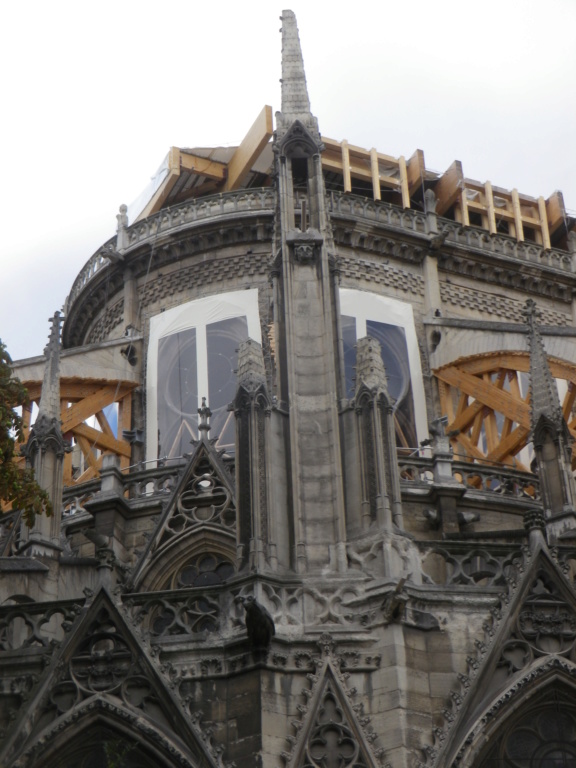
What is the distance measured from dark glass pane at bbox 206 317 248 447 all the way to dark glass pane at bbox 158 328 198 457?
38 centimetres

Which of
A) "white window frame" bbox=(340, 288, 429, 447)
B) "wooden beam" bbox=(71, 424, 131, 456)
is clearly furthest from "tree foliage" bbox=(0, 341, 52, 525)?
"white window frame" bbox=(340, 288, 429, 447)

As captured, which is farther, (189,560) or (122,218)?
(122,218)

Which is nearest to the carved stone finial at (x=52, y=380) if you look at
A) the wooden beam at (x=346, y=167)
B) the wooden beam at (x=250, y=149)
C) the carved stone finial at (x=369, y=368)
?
the carved stone finial at (x=369, y=368)

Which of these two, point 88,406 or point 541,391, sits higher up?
point 88,406

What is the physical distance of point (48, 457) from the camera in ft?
82.7

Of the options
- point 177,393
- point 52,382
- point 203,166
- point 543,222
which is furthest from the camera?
point 543,222

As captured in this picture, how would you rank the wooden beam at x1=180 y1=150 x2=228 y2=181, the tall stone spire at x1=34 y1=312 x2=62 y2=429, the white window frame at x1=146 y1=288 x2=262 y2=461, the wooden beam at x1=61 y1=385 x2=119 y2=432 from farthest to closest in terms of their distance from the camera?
the wooden beam at x1=180 y1=150 x2=228 y2=181 → the white window frame at x1=146 y1=288 x2=262 y2=461 → the wooden beam at x1=61 y1=385 x2=119 y2=432 → the tall stone spire at x1=34 y1=312 x2=62 y2=429

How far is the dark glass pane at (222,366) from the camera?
31844mm

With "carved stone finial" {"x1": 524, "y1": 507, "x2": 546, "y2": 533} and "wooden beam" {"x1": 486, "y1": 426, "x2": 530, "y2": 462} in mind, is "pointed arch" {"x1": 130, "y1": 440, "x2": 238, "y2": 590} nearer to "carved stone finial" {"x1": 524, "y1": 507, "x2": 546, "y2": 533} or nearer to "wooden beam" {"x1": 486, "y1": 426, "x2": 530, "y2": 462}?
"wooden beam" {"x1": 486, "y1": 426, "x2": 530, "y2": 462}

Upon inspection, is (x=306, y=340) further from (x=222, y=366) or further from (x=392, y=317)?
(x=392, y=317)

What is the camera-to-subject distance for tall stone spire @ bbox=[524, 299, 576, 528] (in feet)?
72.9

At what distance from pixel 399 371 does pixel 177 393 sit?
483cm

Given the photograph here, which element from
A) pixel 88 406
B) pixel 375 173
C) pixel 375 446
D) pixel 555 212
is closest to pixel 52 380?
pixel 88 406

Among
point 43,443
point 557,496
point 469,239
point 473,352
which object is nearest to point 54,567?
point 43,443
